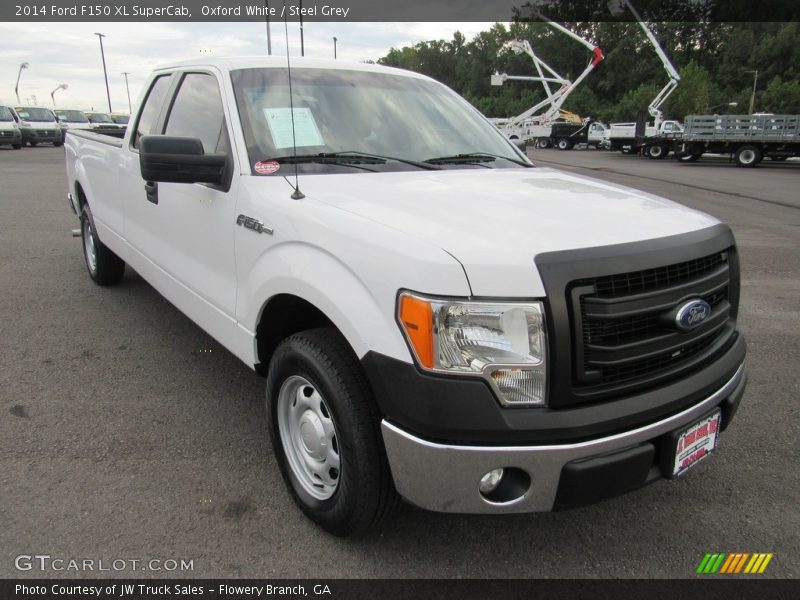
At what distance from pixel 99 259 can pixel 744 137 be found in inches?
985

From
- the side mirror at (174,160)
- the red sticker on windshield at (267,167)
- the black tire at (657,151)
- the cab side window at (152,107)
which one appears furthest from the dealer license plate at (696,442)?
the black tire at (657,151)

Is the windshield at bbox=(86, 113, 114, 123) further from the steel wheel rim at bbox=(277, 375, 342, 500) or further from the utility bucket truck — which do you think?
the steel wheel rim at bbox=(277, 375, 342, 500)

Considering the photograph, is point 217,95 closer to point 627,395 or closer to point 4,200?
point 627,395

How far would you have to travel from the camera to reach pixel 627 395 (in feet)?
6.57

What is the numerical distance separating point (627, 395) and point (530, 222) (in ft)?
2.20

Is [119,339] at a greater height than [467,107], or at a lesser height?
lesser

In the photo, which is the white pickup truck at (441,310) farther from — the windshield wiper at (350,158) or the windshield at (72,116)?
the windshield at (72,116)

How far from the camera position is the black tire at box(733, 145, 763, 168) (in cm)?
2373

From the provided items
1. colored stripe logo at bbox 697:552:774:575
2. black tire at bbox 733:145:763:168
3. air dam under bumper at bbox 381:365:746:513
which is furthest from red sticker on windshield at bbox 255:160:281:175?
black tire at bbox 733:145:763:168

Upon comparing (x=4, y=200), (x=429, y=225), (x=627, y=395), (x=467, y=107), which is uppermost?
(x=467, y=107)

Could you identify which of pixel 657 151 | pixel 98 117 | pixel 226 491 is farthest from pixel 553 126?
pixel 226 491

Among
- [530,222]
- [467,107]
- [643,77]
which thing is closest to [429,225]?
[530,222]

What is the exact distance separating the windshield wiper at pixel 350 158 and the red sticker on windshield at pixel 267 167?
4cm

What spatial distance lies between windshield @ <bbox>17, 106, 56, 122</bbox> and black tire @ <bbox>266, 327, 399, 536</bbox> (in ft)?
108
